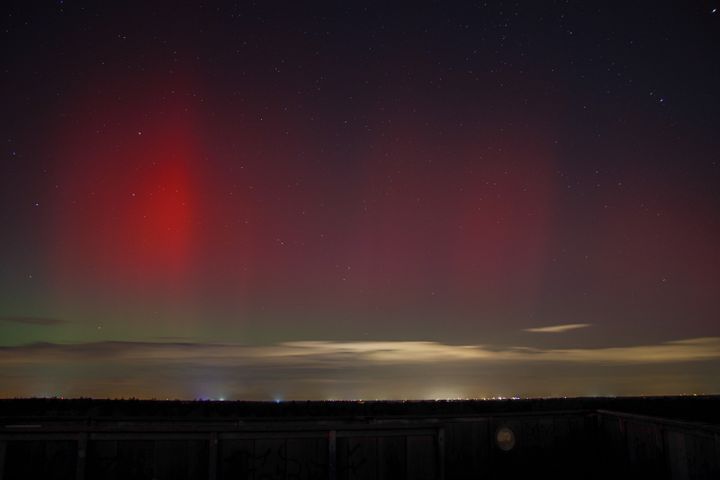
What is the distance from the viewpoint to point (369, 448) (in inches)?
487

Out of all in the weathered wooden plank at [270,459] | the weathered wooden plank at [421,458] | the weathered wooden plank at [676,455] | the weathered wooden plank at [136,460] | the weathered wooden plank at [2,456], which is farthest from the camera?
the weathered wooden plank at [676,455]

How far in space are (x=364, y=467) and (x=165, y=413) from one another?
950cm

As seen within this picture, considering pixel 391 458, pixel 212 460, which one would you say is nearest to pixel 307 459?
pixel 391 458

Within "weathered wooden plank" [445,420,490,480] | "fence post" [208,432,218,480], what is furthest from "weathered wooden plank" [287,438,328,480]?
"weathered wooden plank" [445,420,490,480]

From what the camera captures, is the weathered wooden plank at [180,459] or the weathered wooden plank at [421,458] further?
the weathered wooden plank at [421,458]

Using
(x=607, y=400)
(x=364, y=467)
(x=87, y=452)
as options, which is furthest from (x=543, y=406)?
(x=87, y=452)

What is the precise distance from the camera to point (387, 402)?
2077 cm

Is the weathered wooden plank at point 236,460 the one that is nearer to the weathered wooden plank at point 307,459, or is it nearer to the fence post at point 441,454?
the weathered wooden plank at point 307,459

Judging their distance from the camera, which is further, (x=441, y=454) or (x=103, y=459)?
(x=441, y=454)

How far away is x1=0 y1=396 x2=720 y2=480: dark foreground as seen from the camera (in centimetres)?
1138

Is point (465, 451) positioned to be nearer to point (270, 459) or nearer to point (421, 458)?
point (421, 458)

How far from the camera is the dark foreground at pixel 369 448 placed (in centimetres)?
1138

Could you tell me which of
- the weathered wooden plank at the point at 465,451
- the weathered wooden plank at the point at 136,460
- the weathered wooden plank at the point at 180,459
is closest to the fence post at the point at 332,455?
the weathered wooden plank at the point at 180,459

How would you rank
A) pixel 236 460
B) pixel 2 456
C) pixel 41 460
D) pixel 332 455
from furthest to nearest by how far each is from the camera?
1. pixel 332 455
2. pixel 236 460
3. pixel 41 460
4. pixel 2 456
